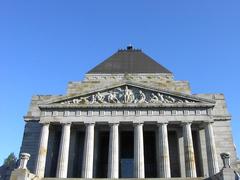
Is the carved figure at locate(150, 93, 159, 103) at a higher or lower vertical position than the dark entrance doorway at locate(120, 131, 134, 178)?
higher

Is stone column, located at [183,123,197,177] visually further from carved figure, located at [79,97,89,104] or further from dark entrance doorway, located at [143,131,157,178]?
carved figure, located at [79,97,89,104]

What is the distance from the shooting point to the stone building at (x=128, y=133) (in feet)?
86.1

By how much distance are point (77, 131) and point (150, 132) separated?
7.30 meters

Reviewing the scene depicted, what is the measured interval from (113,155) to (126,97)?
18.2 feet

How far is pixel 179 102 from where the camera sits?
2814 centimetres

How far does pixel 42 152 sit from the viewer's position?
87.0 ft

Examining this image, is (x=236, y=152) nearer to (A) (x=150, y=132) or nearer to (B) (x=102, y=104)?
(A) (x=150, y=132)

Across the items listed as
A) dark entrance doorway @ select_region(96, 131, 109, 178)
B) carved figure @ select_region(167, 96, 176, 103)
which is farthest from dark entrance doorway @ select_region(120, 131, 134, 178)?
carved figure @ select_region(167, 96, 176, 103)

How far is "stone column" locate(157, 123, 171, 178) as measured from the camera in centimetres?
2531

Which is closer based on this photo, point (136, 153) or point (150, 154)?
point (136, 153)

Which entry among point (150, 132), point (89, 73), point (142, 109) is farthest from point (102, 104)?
point (89, 73)

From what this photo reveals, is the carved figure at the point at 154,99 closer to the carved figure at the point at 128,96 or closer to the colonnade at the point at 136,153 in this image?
the carved figure at the point at 128,96

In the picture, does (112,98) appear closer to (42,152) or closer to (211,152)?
(42,152)

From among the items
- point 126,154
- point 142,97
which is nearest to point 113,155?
point 126,154
